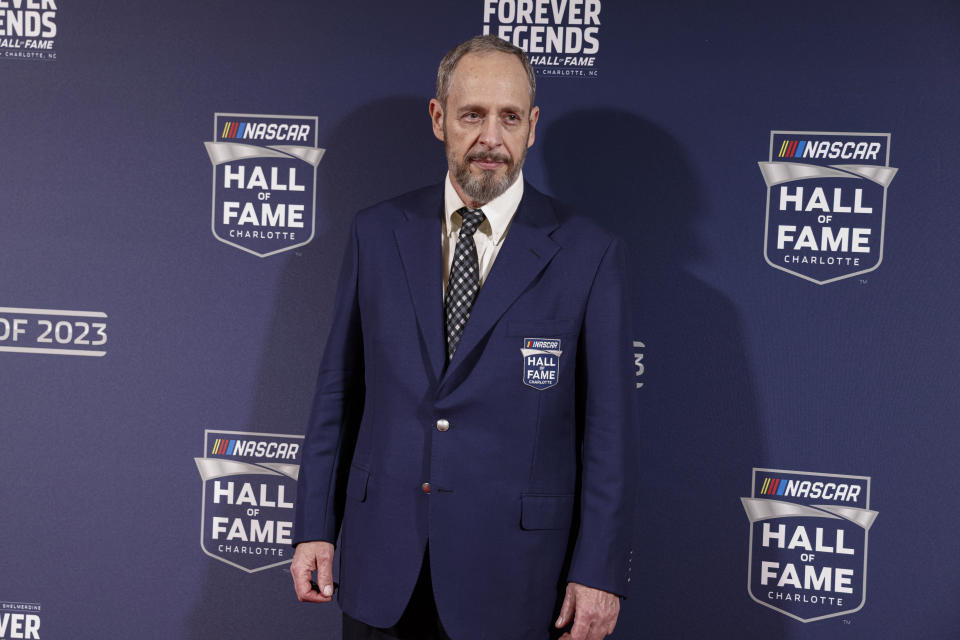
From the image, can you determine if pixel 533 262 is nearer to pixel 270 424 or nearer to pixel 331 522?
pixel 331 522

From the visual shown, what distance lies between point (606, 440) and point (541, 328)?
0.25 meters

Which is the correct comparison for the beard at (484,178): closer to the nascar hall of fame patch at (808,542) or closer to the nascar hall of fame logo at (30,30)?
the nascar hall of fame patch at (808,542)

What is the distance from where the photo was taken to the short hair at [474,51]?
171cm

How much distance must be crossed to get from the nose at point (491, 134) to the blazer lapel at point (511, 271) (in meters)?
0.15

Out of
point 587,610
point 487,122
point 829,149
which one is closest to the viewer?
point 587,610

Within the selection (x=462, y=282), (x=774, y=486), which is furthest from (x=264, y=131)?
(x=774, y=486)

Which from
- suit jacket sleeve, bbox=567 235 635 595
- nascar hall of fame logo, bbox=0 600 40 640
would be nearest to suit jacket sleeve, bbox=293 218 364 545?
suit jacket sleeve, bbox=567 235 635 595

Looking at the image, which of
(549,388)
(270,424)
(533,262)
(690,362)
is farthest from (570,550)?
(270,424)

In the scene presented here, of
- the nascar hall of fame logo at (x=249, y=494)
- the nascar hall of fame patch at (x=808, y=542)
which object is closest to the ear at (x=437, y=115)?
the nascar hall of fame logo at (x=249, y=494)

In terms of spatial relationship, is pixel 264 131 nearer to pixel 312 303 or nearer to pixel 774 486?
pixel 312 303

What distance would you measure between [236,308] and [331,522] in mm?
860

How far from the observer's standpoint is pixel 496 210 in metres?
1.73

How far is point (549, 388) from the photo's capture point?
1644 millimetres

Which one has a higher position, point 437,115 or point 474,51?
point 474,51
